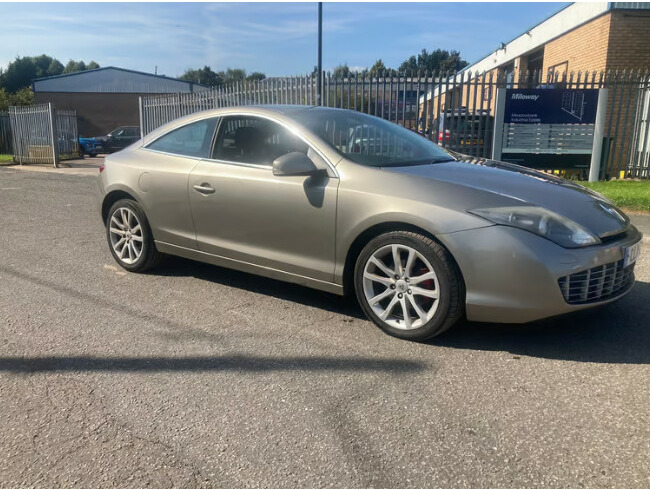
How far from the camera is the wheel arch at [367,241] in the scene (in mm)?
3412

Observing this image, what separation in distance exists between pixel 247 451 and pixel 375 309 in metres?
1.52

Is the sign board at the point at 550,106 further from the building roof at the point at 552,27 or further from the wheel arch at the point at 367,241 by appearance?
the wheel arch at the point at 367,241

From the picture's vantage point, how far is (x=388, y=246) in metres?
3.54

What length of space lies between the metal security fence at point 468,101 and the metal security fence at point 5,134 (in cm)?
2014

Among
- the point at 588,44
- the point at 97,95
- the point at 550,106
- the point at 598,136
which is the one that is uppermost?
the point at 588,44

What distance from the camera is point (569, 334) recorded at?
3.62 meters

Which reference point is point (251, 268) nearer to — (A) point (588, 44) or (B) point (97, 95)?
(A) point (588, 44)

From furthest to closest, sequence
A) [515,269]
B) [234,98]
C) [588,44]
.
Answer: [588,44] → [234,98] → [515,269]

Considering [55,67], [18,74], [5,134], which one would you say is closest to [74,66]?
[55,67]

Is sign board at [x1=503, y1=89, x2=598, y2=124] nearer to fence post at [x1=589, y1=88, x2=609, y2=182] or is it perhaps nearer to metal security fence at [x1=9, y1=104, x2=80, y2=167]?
fence post at [x1=589, y1=88, x2=609, y2=182]

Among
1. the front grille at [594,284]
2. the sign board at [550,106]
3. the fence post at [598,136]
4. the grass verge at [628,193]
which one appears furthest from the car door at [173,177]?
the fence post at [598,136]

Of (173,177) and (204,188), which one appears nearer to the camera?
(204,188)

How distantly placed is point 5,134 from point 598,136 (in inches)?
1098

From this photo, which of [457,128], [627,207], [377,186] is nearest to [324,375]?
[377,186]
